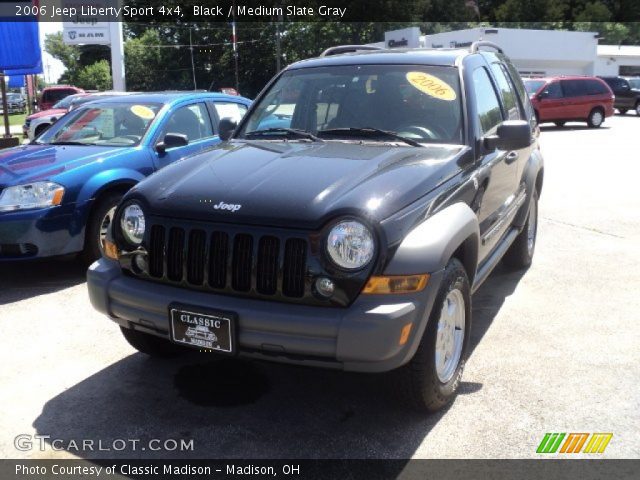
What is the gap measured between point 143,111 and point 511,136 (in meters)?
4.03

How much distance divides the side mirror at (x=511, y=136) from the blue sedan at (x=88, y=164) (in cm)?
297

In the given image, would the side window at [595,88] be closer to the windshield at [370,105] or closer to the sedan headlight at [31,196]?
the windshield at [370,105]

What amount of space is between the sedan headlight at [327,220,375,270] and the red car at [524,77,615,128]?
20228mm

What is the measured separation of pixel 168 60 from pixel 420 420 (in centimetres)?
6278

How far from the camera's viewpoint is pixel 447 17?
73.9 metres

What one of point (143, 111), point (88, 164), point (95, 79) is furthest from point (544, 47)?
point (88, 164)

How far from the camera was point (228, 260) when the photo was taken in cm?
304

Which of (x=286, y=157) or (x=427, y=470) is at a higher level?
(x=286, y=157)

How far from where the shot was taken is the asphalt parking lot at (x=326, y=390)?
10.3 ft

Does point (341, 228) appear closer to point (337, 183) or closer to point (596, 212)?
point (337, 183)

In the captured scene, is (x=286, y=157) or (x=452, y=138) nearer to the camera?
(x=286, y=157)

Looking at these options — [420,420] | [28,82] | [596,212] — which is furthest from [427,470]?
[28,82]

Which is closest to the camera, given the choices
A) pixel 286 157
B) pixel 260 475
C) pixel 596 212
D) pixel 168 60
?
pixel 260 475

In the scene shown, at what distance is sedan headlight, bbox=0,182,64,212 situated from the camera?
525 centimetres
